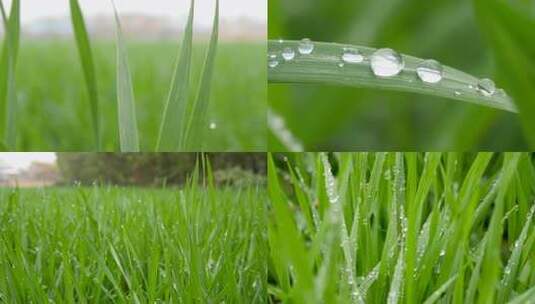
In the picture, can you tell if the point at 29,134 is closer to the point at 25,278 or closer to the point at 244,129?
the point at 244,129

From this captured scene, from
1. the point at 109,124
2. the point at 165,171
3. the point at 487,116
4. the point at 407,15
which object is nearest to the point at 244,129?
the point at 109,124

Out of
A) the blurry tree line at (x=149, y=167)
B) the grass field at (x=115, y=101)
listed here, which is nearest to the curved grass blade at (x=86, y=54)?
the blurry tree line at (x=149, y=167)

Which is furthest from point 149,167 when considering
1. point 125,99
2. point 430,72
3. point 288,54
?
point 430,72

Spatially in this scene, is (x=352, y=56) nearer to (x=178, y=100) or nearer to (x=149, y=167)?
(x=178, y=100)

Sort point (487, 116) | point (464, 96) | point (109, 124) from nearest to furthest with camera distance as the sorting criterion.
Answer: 1. point (464, 96)
2. point (487, 116)
3. point (109, 124)

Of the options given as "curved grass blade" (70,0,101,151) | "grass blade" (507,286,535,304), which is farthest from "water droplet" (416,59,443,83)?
"curved grass blade" (70,0,101,151)

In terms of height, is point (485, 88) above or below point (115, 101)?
above

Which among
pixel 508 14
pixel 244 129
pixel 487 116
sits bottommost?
pixel 244 129

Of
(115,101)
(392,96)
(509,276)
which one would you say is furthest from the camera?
(115,101)
